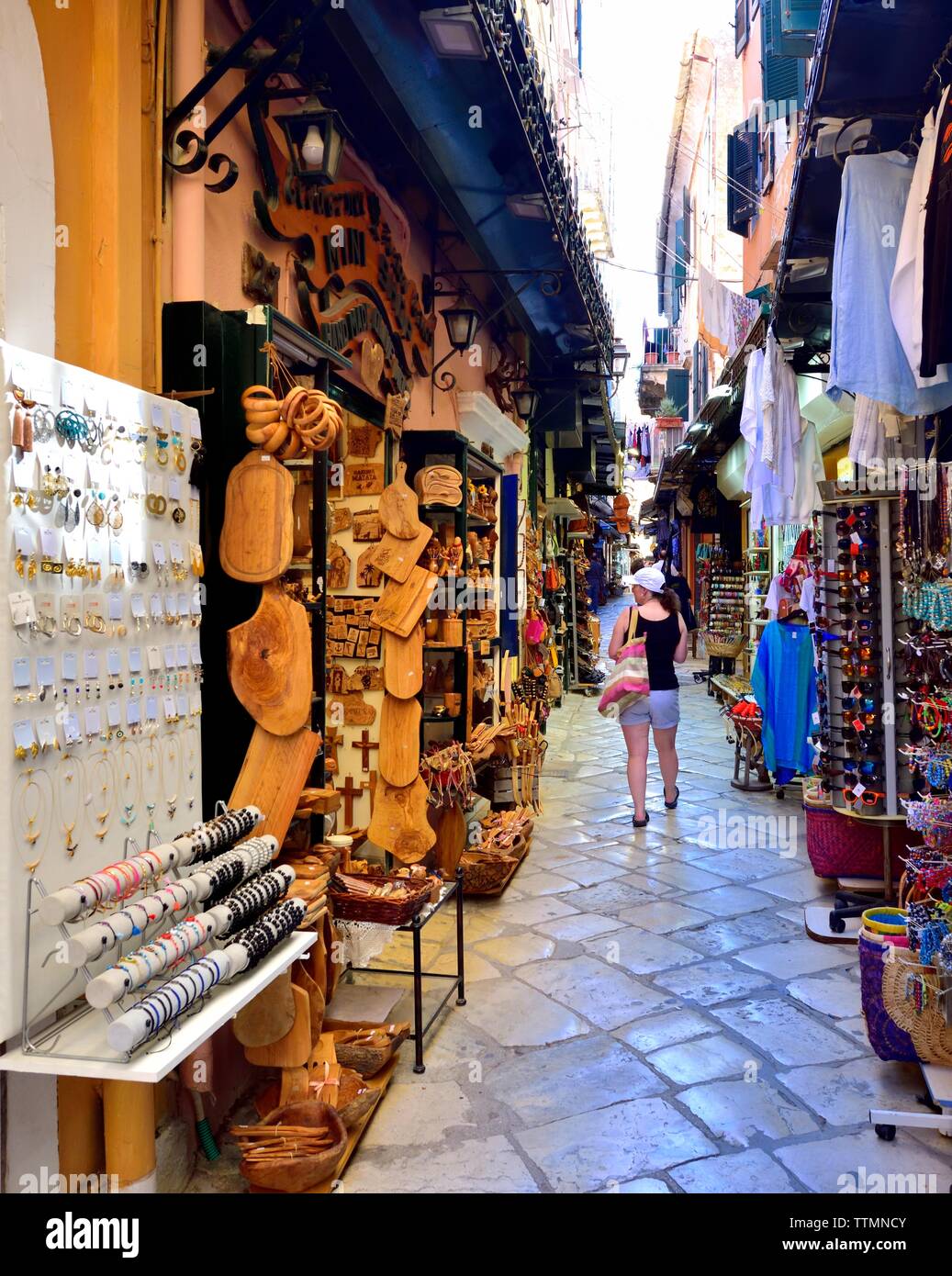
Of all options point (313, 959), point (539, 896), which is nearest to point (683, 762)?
point (539, 896)

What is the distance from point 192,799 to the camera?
3.05 m

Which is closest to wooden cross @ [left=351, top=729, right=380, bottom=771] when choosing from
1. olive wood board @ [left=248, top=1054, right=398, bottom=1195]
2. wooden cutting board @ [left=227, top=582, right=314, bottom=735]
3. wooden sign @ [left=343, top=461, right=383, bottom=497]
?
wooden sign @ [left=343, top=461, right=383, bottom=497]

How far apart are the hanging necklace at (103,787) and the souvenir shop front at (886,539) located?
2587 mm

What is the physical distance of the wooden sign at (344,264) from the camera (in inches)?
154

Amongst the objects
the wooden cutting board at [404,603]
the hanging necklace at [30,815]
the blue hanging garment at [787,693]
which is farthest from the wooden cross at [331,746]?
the blue hanging garment at [787,693]

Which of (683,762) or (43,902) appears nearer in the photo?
(43,902)

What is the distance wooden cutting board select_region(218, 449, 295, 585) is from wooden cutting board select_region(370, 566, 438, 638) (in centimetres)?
177

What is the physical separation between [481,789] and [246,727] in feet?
13.3

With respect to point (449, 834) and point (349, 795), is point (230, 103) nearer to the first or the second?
point (349, 795)

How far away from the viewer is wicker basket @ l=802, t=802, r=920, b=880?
5527mm

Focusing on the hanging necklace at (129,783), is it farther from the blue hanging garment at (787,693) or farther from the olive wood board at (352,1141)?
the blue hanging garment at (787,693)

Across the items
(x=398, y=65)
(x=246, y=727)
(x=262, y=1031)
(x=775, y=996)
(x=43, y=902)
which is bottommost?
(x=775, y=996)

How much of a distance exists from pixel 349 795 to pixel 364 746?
30 cm

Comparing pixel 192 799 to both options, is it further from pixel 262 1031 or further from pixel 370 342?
pixel 370 342
